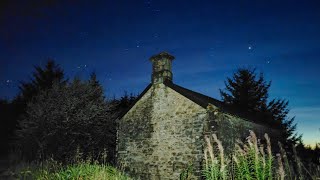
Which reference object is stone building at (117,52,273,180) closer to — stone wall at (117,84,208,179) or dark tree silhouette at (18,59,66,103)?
stone wall at (117,84,208,179)

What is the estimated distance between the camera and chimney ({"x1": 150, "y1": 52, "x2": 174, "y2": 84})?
53.4 feet

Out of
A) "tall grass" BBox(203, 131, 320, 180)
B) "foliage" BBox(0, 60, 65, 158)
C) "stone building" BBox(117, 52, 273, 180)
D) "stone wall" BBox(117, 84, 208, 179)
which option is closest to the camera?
"tall grass" BBox(203, 131, 320, 180)

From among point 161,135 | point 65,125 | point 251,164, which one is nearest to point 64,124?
point 65,125

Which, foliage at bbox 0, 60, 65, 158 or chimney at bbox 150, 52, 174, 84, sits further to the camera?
foliage at bbox 0, 60, 65, 158

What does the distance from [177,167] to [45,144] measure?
8174 millimetres

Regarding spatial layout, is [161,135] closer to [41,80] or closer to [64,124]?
[64,124]

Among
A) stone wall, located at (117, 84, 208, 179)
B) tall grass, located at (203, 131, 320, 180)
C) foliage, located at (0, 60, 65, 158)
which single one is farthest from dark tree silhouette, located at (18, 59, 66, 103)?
tall grass, located at (203, 131, 320, 180)

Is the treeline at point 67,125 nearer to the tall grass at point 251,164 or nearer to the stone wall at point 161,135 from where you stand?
the stone wall at point 161,135

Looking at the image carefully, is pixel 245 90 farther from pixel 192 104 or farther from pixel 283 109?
pixel 192 104

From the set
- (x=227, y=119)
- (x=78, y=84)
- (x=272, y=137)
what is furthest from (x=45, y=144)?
(x=272, y=137)

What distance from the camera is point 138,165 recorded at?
15984mm

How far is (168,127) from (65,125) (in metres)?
6.55

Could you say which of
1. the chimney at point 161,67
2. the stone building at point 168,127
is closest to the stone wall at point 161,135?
the stone building at point 168,127

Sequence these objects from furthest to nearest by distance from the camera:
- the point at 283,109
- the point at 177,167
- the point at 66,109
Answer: the point at 283,109
the point at 66,109
the point at 177,167
